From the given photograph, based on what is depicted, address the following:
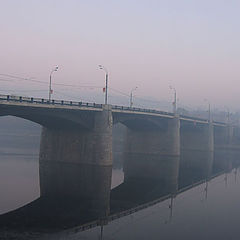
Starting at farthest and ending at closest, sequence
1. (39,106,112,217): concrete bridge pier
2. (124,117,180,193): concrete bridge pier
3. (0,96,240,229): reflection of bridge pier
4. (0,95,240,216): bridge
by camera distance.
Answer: (124,117,180,193): concrete bridge pier → (39,106,112,217): concrete bridge pier → (0,95,240,216): bridge → (0,96,240,229): reflection of bridge pier

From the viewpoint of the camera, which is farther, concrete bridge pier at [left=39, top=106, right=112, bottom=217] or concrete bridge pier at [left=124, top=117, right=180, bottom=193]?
concrete bridge pier at [left=124, top=117, right=180, bottom=193]

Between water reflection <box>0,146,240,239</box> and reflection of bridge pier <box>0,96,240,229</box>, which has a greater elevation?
reflection of bridge pier <box>0,96,240,229</box>

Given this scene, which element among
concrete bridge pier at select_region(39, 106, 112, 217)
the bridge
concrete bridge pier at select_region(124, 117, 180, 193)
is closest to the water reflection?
the bridge

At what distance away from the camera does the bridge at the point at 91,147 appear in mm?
37562

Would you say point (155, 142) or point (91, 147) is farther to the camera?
point (155, 142)

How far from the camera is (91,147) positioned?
169ft

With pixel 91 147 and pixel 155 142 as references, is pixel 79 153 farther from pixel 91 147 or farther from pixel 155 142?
pixel 155 142

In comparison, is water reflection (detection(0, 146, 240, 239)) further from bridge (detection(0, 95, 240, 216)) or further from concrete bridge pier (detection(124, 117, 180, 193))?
concrete bridge pier (detection(124, 117, 180, 193))

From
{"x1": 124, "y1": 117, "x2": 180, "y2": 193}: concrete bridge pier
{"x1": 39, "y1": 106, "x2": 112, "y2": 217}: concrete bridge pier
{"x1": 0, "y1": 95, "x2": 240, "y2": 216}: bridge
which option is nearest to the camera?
{"x1": 0, "y1": 95, "x2": 240, "y2": 216}: bridge

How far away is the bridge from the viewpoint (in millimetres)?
37562

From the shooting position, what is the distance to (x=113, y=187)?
38.2m

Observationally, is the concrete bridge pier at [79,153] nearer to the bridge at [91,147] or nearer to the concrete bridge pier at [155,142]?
the bridge at [91,147]

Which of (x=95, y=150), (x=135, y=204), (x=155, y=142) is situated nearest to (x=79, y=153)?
(x=95, y=150)

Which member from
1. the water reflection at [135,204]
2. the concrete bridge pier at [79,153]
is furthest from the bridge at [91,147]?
the water reflection at [135,204]
